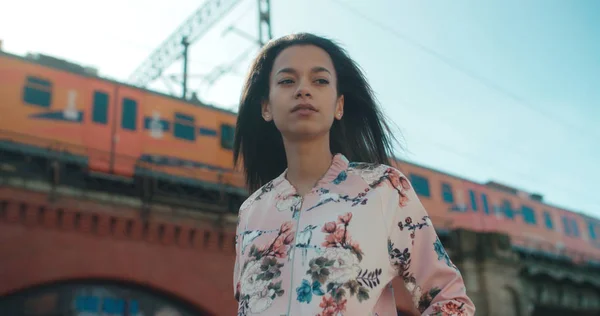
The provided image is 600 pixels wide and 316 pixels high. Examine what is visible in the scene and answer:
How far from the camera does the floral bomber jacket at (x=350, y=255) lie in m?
1.83

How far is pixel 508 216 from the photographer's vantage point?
30.0 m

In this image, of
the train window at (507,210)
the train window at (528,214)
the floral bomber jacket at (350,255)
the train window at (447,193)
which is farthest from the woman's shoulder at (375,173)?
the train window at (528,214)

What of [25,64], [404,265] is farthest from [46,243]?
[404,265]

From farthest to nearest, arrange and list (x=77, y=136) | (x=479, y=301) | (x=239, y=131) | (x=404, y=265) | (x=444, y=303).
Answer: (x=479, y=301) < (x=77, y=136) < (x=239, y=131) < (x=404, y=265) < (x=444, y=303)

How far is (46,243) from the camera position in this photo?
44.6ft

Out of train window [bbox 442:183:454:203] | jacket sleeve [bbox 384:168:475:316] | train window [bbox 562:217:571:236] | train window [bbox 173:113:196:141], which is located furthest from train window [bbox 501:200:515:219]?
jacket sleeve [bbox 384:168:475:316]

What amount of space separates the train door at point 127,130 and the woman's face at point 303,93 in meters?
16.0

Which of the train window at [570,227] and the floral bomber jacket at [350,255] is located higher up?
the train window at [570,227]

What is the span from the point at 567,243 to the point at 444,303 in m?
35.2

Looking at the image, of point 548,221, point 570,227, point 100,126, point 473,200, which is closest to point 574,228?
point 570,227

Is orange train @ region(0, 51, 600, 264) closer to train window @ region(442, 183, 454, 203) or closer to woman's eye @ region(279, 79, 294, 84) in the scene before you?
train window @ region(442, 183, 454, 203)

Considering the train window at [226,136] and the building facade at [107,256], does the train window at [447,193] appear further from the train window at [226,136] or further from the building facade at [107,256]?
the building facade at [107,256]

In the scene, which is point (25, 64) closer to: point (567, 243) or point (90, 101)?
point (90, 101)

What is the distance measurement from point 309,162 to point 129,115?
17.2m
